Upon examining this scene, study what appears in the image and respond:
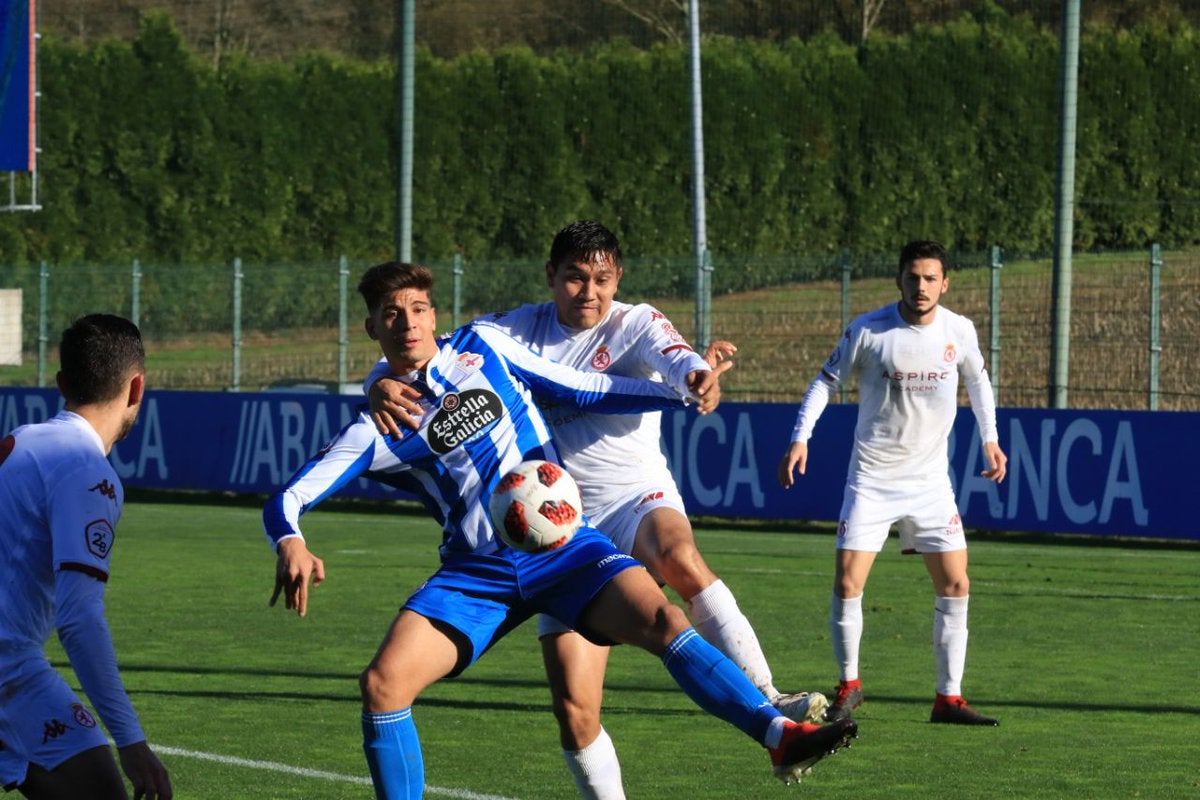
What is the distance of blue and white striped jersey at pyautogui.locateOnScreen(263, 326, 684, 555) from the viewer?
676 cm

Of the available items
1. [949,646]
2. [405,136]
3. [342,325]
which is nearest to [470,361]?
[949,646]

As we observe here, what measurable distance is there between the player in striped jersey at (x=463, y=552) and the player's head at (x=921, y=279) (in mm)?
3177

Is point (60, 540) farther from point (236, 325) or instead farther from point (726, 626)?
point (236, 325)

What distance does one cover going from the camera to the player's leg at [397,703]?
6457 mm

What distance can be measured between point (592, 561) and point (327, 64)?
33.0 m

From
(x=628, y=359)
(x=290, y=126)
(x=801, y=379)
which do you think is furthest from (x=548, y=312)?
(x=290, y=126)

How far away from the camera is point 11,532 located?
5.20 m

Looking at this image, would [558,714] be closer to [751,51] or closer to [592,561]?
[592,561]

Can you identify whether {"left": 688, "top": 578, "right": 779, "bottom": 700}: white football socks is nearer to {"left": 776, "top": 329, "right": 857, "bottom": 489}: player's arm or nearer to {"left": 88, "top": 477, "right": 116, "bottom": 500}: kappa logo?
{"left": 776, "top": 329, "right": 857, "bottom": 489}: player's arm

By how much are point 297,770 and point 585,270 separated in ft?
7.50

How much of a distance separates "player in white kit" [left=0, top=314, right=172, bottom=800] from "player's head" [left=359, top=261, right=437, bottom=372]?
1.56 m

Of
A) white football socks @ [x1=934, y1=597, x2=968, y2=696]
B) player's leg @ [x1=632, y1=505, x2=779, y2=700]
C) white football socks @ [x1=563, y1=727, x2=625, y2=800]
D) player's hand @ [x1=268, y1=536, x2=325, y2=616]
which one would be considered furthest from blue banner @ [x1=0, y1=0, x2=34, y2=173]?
player's hand @ [x1=268, y1=536, x2=325, y2=616]

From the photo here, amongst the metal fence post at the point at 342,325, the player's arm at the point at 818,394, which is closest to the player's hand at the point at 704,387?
the player's arm at the point at 818,394

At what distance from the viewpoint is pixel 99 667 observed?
489 cm
